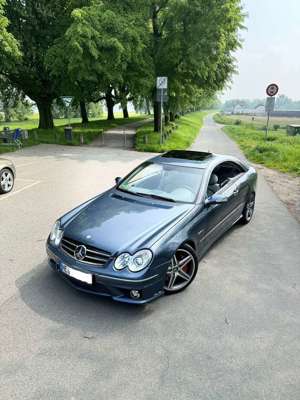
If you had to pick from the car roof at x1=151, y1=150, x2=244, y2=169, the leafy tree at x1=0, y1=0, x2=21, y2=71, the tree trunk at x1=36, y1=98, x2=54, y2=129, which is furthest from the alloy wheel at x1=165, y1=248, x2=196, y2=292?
the tree trunk at x1=36, y1=98, x2=54, y2=129

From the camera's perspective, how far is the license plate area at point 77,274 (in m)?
3.45

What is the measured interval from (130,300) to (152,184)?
202 centimetres

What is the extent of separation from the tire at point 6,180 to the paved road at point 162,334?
119 inches

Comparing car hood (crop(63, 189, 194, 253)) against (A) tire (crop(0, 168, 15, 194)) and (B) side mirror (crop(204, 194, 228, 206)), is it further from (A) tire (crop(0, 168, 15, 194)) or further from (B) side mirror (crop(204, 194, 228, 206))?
(A) tire (crop(0, 168, 15, 194))

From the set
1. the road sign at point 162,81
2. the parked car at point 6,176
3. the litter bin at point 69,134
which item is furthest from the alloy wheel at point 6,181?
the litter bin at point 69,134

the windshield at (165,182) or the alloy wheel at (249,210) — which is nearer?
the windshield at (165,182)

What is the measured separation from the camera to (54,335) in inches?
126

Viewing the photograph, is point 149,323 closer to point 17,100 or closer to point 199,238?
point 199,238

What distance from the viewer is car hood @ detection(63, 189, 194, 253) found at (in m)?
3.58

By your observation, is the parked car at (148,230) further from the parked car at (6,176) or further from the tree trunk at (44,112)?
the tree trunk at (44,112)

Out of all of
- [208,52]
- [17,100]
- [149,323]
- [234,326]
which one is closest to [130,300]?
[149,323]

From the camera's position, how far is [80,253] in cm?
359

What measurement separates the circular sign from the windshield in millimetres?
14499

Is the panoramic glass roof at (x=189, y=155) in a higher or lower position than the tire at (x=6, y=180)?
higher
